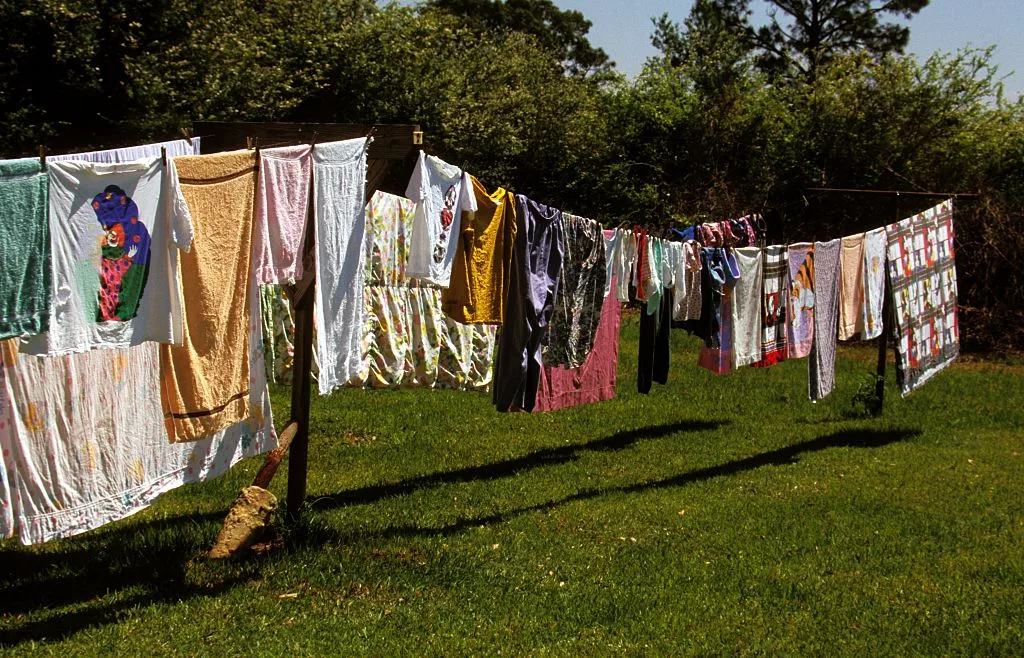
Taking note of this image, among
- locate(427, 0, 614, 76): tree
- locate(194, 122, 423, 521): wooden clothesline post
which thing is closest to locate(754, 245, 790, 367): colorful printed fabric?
locate(194, 122, 423, 521): wooden clothesline post

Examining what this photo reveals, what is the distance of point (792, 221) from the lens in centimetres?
1880

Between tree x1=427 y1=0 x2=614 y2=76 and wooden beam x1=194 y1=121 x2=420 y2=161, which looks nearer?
wooden beam x1=194 y1=121 x2=420 y2=161

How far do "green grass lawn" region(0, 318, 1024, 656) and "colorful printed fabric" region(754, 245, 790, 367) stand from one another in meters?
1.06

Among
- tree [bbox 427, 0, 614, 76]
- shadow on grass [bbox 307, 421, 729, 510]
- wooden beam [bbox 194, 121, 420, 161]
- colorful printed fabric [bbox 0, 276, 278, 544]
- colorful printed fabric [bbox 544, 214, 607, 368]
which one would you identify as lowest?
shadow on grass [bbox 307, 421, 729, 510]

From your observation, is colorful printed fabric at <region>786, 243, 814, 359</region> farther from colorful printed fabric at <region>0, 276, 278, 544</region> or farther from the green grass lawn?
colorful printed fabric at <region>0, 276, 278, 544</region>

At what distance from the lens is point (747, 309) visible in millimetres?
8625

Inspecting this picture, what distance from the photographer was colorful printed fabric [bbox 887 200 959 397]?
974 cm

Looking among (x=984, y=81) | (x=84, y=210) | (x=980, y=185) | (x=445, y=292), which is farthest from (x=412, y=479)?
(x=984, y=81)

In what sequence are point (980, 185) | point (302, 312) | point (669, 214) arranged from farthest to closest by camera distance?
point (669, 214) < point (980, 185) < point (302, 312)

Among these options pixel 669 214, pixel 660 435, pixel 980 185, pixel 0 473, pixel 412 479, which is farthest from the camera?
pixel 669 214

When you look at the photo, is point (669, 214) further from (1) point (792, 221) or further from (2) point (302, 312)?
(2) point (302, 312)

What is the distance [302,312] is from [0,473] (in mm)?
1808

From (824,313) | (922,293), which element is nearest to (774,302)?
(824,313)

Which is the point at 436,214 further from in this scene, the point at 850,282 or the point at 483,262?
the point at 850,282
